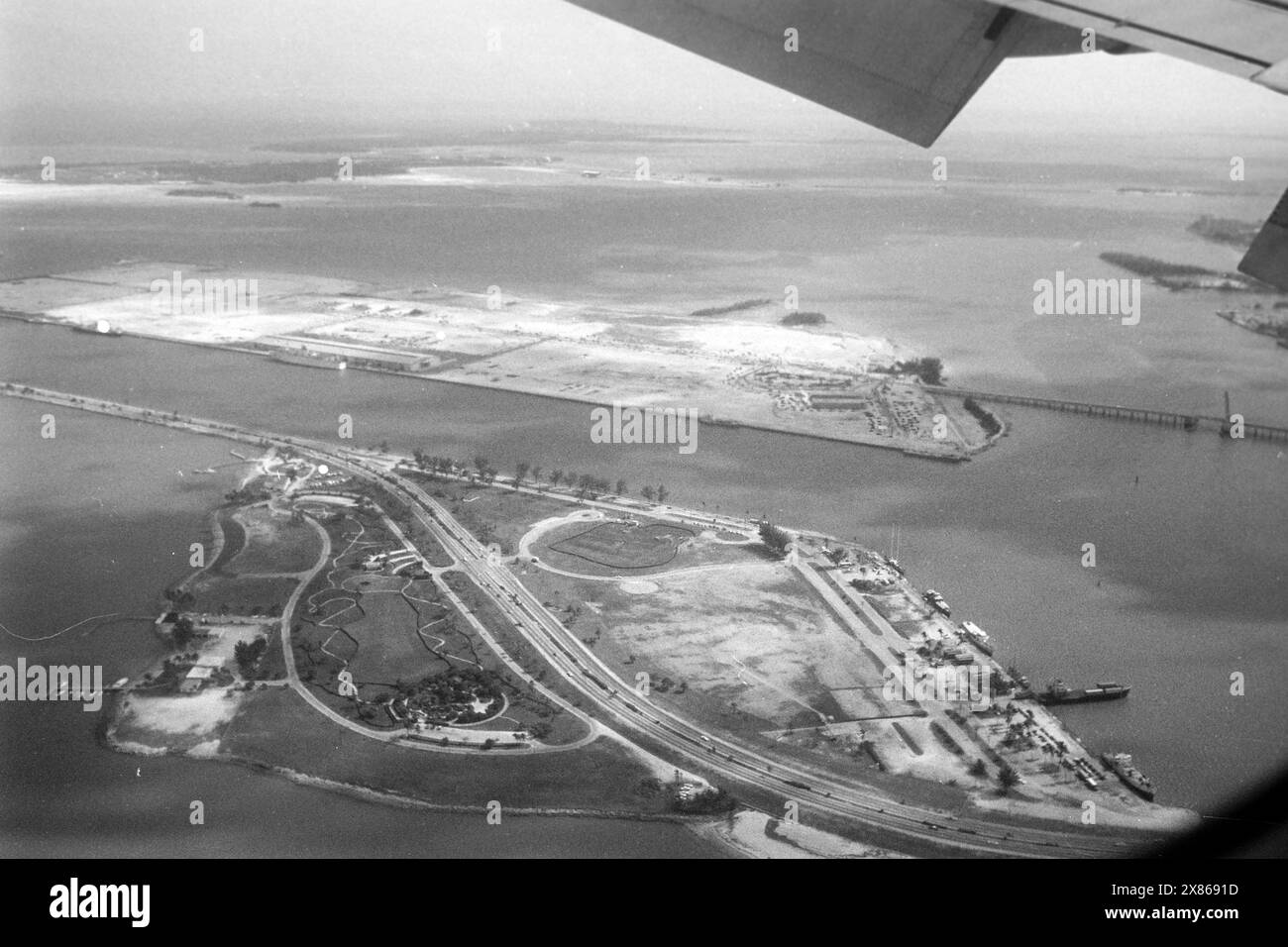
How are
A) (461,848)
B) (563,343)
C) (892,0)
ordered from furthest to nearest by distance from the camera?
1. (563,343)
2. (461,848)
3. (892,0)

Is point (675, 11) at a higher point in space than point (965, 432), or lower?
higher

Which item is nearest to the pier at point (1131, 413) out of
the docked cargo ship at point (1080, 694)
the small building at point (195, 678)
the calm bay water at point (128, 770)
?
the docked cargo ship at point (1080, 694)

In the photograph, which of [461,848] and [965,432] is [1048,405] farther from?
[461,848]

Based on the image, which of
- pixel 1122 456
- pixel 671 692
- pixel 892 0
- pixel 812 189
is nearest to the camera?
pixel 892 0

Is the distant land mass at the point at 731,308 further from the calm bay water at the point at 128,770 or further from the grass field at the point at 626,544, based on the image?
the calm bay water at the point at 128,770

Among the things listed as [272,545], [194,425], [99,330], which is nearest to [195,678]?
[272,545]
